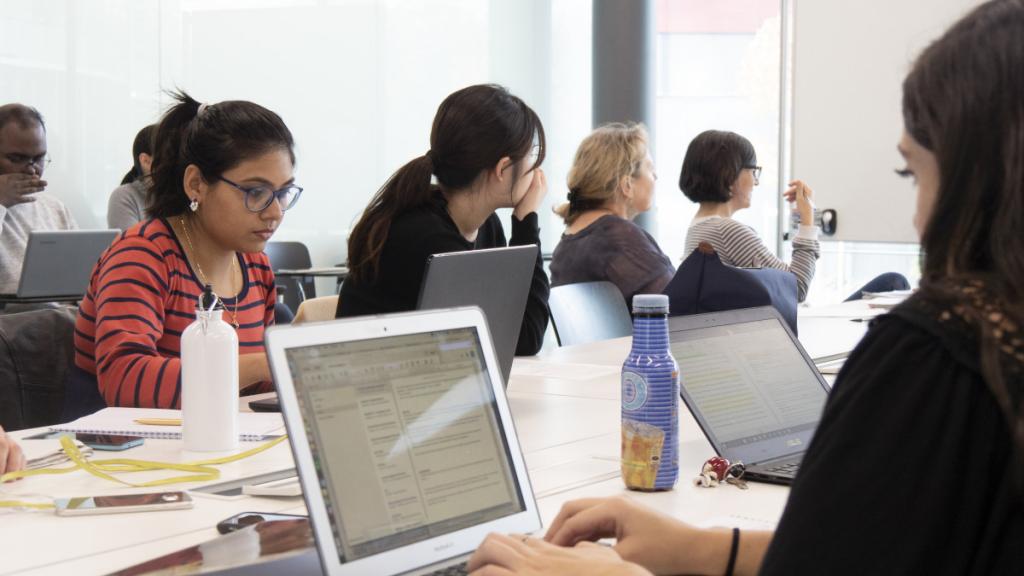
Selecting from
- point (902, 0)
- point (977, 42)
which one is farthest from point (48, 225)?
point (977, 42)

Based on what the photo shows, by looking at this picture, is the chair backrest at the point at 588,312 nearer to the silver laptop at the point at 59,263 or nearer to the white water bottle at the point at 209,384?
the white water bottle at the point at 209,384

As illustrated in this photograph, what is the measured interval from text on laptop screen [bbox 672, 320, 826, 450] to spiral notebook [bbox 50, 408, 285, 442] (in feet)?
1.96

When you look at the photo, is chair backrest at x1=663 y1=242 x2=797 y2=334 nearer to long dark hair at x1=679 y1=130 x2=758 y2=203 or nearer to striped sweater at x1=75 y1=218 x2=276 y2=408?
striped sweater at x1=75 y1=218 x2=276 y2=408

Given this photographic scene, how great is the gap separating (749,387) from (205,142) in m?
1.16

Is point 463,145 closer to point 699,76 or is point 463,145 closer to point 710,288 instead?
point 710,288

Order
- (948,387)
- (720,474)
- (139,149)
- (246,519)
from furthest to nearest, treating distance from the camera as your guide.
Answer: (139,149) → (720,474) → (246,519) → (948,387)

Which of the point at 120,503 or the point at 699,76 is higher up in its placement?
the point at 699,76

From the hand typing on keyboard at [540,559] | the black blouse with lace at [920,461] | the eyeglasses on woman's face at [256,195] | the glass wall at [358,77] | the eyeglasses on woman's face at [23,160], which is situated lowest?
the hand typing on keyboard at [540,559]

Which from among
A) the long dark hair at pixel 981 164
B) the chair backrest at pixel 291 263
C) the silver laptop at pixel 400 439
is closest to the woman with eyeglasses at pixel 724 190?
the chair backrest at pixel 291 263

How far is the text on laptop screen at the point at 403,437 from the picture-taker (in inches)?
39.6

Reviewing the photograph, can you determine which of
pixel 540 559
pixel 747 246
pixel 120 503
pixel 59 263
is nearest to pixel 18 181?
pixel 59 263

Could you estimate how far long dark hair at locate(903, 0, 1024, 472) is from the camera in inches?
29.7

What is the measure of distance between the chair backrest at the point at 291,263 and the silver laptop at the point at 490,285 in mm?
3690

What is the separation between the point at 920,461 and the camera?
749 mm
